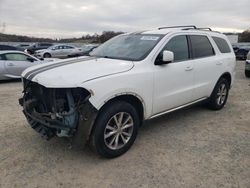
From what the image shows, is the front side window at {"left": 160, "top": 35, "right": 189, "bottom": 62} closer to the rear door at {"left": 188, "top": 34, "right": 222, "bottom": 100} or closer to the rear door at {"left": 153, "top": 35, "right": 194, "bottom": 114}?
the rear door at {"left": 153, "top": 35, "right": 194, "bottom": 114}

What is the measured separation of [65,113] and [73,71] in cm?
58

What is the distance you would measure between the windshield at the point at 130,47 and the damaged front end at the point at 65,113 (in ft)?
4.05

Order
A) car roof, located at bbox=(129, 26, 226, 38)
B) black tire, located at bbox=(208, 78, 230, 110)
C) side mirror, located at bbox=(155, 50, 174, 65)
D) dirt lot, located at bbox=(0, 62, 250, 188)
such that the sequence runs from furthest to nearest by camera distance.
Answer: black tire, located at bbox=(208, 78, 230, 110) → car roof, located at bbox=(129, 26, 226, 38) → side mirror, located at bbox=(155, 50, 174, 65) → dirt lot, located at bbox=(0, 62, 250, 188)

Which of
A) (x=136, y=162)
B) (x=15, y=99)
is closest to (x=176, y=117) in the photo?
(x=136, y=162)

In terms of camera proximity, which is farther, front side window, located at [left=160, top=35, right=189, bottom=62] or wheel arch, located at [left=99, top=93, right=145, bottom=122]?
front side window, located at [left=160, top=35, right=189, bottom=62]

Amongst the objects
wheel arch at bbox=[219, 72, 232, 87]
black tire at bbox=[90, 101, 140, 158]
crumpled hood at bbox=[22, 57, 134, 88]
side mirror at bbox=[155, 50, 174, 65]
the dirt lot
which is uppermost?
side mirror at bbox=[155, 50, 174, 65]

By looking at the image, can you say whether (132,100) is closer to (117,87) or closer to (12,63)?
(117,87)

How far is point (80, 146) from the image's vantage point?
11.1 feet

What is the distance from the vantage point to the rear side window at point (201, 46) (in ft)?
16.8

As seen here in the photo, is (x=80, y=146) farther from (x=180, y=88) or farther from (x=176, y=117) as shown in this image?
(x=176, y=117)

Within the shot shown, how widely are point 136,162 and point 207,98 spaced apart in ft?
8.84

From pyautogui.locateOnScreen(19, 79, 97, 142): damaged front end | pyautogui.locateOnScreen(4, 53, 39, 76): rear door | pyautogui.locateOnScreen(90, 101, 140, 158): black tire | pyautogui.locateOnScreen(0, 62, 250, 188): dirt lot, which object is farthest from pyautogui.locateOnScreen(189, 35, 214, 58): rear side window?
pyautogui.locateOnScreen(4, 53, 39, 76): rear door

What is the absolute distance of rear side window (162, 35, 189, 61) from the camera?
4.55 metres

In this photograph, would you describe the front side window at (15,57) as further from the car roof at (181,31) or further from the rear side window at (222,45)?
the rear side window at (222,45)
